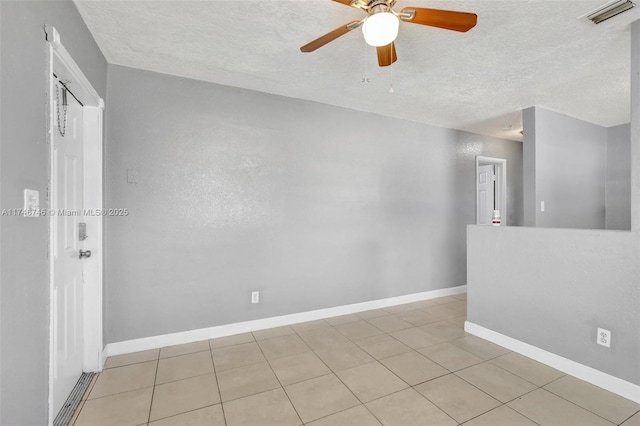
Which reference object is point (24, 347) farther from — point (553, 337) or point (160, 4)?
point (553, 337)

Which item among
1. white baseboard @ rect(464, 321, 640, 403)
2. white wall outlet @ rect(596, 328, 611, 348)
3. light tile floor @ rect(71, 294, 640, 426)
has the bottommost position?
light tile floor @ rect(71, 294, 640, 426)

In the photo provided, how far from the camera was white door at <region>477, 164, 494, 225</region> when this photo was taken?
5.08m

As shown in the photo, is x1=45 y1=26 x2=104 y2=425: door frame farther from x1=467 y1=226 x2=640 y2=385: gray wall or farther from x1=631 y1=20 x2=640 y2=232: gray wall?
x1=631 y1=20 x2=640 y2=232: gray wall

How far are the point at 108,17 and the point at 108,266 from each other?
194 centimetres

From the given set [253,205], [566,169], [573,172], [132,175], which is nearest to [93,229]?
[132,175]

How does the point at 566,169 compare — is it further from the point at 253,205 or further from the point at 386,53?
the point at 253,205

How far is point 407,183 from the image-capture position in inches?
162

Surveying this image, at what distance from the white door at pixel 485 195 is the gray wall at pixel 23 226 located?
550 centimetres

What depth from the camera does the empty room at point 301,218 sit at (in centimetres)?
161

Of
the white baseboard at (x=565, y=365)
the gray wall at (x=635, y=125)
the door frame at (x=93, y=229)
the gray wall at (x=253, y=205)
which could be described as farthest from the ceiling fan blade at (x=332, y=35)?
the white baseboard at (x=565, y=365)

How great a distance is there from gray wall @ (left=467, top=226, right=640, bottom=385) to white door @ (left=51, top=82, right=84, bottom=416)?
11.5 ft

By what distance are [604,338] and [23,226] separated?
356cm

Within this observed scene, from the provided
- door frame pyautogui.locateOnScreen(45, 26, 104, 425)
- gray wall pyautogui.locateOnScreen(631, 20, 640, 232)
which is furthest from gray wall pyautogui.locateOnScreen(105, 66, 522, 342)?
gray wall pyautogui.locateOnScreen(631, 20, 640, 232)

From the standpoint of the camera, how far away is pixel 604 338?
214 centimetres
